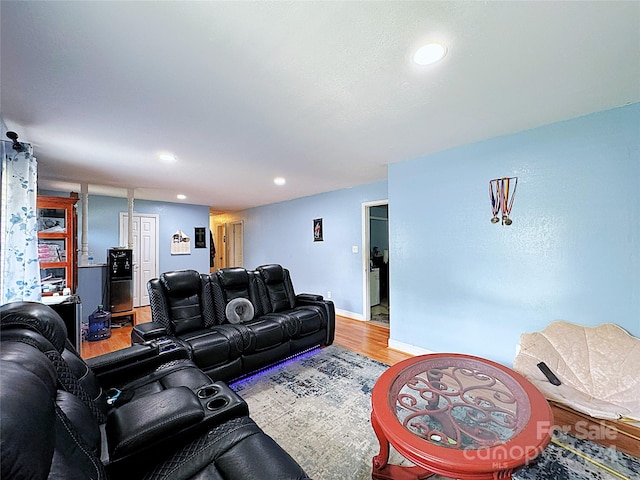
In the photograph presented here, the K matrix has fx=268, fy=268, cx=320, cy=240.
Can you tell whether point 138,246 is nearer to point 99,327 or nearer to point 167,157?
point 99,327

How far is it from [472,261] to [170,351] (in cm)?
289

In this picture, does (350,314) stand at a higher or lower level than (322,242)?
lower

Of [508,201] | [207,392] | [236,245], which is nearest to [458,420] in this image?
[207,392]

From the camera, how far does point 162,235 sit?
20.1 ft

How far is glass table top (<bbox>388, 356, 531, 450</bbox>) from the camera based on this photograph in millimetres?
1282

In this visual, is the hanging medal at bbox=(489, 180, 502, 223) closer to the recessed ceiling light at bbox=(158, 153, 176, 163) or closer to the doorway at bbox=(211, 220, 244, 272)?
the recessed ceiling light at bbox=(158, 153, 176, 163)

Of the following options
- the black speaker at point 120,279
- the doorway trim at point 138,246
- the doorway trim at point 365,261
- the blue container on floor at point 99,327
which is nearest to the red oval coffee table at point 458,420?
the doorway trim at point 365,261

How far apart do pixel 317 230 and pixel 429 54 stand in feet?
13.6

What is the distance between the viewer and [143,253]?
584 cm

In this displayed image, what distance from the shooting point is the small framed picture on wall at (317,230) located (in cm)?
540

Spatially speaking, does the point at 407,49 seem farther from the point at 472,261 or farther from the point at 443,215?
the point at 472,261

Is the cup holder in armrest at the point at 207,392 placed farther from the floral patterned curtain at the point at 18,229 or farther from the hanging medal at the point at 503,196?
the hanging medal at the point at 503,196

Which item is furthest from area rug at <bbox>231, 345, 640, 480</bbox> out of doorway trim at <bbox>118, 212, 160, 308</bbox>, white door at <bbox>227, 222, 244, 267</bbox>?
white door at <bbox>227, 222, 244, 267</bbox>

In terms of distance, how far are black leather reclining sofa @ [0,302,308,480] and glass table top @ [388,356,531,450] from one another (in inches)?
27.8
